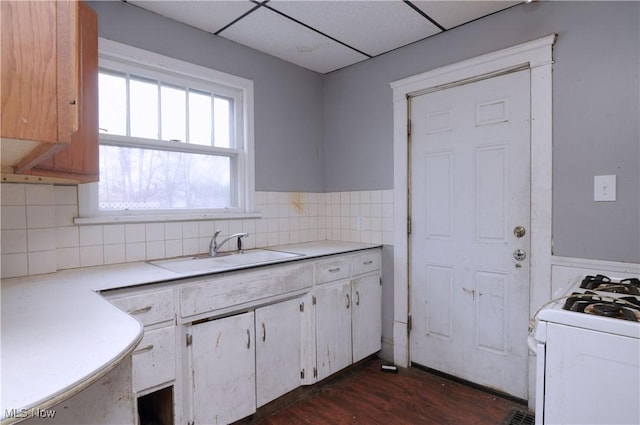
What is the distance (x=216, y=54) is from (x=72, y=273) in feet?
5.62

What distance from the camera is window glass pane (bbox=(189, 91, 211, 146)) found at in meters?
2.49

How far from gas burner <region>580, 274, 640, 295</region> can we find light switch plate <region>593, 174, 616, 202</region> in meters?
0.49

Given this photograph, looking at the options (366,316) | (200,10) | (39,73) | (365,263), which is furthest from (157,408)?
(200,10)

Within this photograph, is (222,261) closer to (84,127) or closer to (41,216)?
(41,216)

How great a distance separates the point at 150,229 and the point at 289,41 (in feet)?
5.49

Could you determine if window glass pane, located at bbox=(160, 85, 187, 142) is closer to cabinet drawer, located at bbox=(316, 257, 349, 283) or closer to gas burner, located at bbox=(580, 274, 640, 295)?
cabinet drawer, located at bbox=(316, 257, 349, 283)

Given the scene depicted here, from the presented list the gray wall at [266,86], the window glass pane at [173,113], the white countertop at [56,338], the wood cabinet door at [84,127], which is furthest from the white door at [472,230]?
the wood cabinet door at [84,127]

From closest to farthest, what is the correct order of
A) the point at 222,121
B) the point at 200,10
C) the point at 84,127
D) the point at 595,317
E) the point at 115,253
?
the point at 595,317
the point at 84,127
the point at 115,253
the point at 200,10
the point at 222,121

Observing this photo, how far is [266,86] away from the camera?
112 inches

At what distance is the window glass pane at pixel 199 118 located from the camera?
2488 millimetres

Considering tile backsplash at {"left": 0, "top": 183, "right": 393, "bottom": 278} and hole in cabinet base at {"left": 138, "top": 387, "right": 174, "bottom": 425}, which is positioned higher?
tile backsplash at {"left": 0, "top": 183, "right": 393, "bottom": 278}

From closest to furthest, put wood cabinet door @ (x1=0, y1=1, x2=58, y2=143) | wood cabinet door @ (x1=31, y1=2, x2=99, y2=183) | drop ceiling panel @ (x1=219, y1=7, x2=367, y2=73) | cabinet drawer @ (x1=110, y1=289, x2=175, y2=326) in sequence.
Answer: wood cabinet door @ (x1=0, y1=1, x2=58, y2=143) → wood cabinet door @ (x1=31, y1=2, x2=99, y2=183) → cabinet drawer @ (x1=110, y1=289, x2=175, y2=326) → drop ceiling panel @ (x1=219, y1=7, x2=367, y2=73)

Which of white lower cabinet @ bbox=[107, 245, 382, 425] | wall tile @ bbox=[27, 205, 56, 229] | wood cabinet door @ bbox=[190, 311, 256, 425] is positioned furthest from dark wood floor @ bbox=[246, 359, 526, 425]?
wall tile @ bbox=[27, 205, 56, 229]

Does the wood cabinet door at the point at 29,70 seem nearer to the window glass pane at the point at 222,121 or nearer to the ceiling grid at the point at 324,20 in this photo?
the ceiling grid at the point at 324,20
